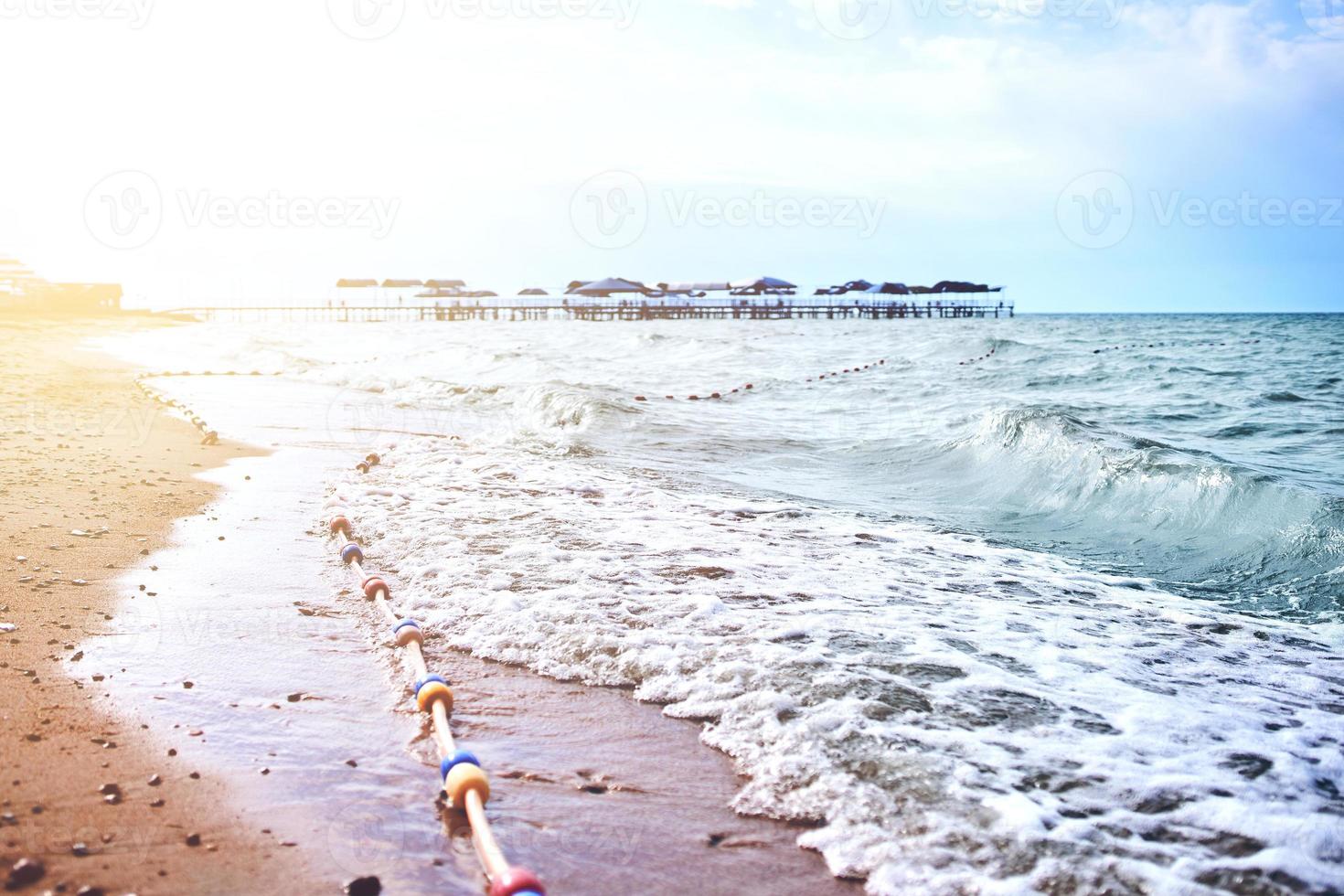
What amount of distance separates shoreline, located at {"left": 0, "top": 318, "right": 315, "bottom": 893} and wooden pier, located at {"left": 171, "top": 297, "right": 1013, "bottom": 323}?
66712 mm

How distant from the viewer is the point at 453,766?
2533mm

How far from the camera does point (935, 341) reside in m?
35.6

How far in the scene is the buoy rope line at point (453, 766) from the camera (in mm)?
2012

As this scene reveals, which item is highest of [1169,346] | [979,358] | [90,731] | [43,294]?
[1169,346]

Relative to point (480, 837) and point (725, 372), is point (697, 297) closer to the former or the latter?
point (725, 372)

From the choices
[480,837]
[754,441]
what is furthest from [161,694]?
[754,441]

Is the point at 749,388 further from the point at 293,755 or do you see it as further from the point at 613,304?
the point at 613,304

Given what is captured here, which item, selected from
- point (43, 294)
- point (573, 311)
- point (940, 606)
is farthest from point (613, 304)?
point (940, 606)

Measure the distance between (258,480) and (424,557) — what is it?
2.98m

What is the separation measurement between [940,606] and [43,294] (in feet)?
174

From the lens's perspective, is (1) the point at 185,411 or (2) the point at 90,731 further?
(1) the point at 185,411

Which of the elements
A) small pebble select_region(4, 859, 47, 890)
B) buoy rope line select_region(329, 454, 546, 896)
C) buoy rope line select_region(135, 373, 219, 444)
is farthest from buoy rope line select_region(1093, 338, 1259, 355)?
small pebble select_region(4, 859, 47, 890)

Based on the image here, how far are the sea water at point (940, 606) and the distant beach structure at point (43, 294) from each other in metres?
38.4

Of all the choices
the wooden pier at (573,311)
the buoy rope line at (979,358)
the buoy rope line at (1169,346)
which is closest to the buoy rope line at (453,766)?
the buoy rope line at (979,358)
